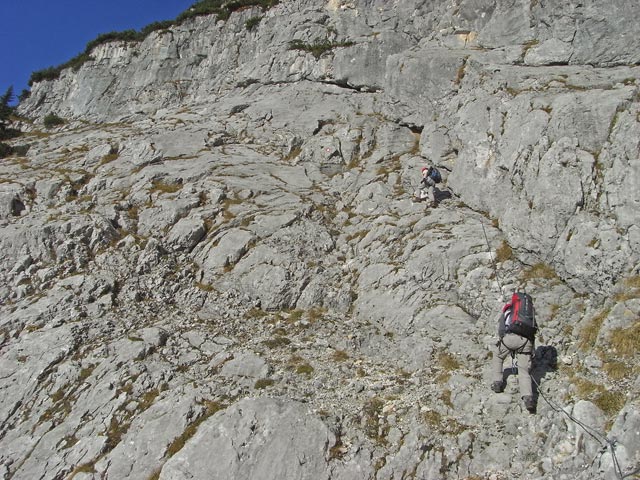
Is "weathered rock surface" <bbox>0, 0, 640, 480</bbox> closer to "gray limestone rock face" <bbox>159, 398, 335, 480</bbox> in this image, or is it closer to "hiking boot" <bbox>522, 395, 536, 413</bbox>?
"gray limestone rock face" <bbox>159, 398, 335, 480</bbox>

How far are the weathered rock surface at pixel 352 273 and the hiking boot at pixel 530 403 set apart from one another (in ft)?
0.65

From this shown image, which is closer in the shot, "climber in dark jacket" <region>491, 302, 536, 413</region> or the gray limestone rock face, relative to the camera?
"climber in dark jacket" <region>491, 302, 536, 413</region>

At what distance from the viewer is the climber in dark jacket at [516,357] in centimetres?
1070

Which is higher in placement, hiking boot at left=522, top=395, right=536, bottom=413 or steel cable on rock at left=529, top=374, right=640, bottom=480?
steel cable on rock at left=529, top=374, right=640, bottom=480

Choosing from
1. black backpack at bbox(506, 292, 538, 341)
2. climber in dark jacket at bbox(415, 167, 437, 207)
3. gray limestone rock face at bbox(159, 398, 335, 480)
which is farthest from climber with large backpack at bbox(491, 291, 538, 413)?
climber in dark jacket at bbox(415, 167, 437, 207)

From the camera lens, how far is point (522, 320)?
1099 cm

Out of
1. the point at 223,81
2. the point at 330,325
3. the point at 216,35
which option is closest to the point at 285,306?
the point at 330,325

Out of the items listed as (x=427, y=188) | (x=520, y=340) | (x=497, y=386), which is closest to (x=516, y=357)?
(x=520, y=340)

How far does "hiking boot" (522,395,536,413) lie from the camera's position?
10547 mm

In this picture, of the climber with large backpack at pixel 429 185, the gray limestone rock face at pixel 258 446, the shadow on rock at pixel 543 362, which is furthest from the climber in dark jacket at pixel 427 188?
the gray limestone rock face at pixel 258 446

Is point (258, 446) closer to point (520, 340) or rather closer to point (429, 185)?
point (520, 340)

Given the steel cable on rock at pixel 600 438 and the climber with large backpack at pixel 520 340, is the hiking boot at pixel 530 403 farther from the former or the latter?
the steel cable on rock at pixel 600 438

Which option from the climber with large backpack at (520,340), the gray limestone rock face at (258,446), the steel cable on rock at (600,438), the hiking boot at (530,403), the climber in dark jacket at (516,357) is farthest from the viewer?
the gray limestone rock face at (258,446)

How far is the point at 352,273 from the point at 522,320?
28.8 feet
